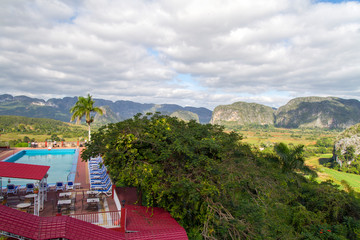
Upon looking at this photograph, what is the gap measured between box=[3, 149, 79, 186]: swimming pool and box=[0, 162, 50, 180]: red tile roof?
23.3 ft

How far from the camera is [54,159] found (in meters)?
21.5

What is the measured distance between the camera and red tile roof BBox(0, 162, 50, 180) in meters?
6.73

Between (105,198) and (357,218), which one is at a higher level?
(105,198)

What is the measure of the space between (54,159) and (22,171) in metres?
16.3

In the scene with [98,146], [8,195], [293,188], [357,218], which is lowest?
[357,218]

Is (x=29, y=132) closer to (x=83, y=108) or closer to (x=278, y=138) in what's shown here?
(x=83, y=108)

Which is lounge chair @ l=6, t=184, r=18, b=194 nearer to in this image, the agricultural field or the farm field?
the agricultural field

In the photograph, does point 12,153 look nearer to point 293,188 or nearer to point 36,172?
point 36,172

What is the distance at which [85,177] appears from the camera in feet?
44.5

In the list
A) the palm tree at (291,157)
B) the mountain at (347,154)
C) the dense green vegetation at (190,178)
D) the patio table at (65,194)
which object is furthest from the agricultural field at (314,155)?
the patio table at (65,194)

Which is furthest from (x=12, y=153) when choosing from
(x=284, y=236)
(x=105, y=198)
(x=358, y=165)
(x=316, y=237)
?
(x=358, y=165)

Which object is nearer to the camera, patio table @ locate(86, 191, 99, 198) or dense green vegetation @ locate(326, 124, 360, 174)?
patio table @ locate(86, 191, 99, 198)

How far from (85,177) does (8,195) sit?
15.5ft

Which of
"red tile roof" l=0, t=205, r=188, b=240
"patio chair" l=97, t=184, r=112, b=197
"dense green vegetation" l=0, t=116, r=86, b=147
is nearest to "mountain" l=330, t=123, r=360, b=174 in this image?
"patio chair" l=97, t=184, r=112, b=197
